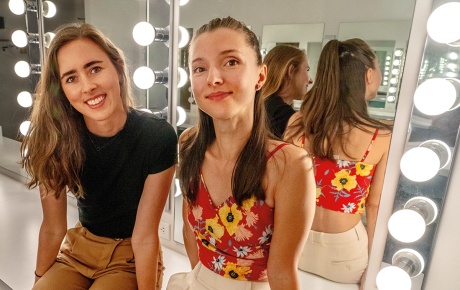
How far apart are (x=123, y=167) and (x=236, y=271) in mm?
340

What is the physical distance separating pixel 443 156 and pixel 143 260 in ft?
2.07

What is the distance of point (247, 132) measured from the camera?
0.65 metres

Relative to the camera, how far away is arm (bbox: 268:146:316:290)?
0.61 m

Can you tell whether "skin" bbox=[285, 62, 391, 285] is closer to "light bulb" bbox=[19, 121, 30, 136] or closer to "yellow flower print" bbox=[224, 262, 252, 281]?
"yellow flower print" bbox=[224, 262, 252, 281]

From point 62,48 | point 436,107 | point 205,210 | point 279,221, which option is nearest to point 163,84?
point 62,48

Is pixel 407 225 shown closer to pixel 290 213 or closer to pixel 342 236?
pixel 342 236

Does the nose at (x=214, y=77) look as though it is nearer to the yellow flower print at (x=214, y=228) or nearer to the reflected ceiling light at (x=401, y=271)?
the yellow flower print at (x=214, y=228)

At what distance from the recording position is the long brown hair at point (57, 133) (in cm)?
77

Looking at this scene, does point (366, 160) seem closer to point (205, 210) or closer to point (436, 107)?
point (436, 107)

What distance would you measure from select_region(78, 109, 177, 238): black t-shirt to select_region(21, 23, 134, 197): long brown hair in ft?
0.09

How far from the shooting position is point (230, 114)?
23.4 inches

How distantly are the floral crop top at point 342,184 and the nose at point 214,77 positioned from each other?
270 mm

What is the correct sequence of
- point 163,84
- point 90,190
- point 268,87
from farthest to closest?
1. point 163,84
2. point 90,190
3. point 268,87

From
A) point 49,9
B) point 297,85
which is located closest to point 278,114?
point 297,85
